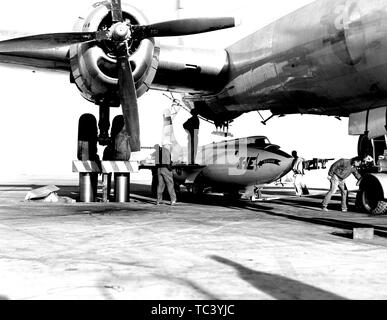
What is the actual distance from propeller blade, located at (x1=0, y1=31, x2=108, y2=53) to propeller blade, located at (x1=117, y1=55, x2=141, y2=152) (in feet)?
2.50

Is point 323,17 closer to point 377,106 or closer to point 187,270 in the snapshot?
point 377,106

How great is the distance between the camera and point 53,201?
44.1 ft

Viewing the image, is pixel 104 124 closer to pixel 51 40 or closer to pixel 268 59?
pixel 51 40

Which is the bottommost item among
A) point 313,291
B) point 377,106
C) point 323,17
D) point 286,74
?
point 313,291

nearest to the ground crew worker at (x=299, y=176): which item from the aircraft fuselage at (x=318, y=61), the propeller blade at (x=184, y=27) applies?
the aircraft fuselage at (x=318, y=61)

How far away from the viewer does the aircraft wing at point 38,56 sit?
11.6 metres

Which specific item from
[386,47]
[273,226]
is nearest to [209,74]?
[386,47]

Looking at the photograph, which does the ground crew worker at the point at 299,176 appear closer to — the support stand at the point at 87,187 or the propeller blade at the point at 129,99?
the propeller blade at the point at 129,99

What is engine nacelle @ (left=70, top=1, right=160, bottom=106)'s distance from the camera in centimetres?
1070

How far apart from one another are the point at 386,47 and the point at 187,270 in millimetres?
6530

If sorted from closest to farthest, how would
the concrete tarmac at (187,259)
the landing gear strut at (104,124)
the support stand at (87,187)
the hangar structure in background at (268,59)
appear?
the concrete tarmac at (187,259) < the hangar structure in background at (268,59) < the landing gear strut at (104,124) < the support stand at (87,187)

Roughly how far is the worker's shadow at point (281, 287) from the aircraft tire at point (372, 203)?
684 cm

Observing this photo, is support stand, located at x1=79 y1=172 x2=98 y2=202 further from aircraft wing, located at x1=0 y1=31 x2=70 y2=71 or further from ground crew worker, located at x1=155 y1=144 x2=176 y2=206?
aircraft wing, located at x1=0 y1=31 x2=70 y2=71
